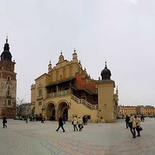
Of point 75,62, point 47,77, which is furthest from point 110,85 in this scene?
point 47,77

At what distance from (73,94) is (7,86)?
29506mm

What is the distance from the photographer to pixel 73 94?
130 ft

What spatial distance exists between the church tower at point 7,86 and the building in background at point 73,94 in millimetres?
16919

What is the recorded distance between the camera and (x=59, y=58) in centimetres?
4766

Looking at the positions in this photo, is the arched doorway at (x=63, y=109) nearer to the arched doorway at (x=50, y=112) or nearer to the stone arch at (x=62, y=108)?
the stone arch at (x=62, y=108)

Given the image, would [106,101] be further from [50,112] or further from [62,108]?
[50,112]

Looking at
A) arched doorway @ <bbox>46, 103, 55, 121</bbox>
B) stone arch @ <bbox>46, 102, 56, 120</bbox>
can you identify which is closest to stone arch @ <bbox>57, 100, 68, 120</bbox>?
stone arch @ <bbox>46, 102, 56, 120</bbox>

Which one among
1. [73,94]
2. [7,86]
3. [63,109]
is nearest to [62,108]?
[63,109]

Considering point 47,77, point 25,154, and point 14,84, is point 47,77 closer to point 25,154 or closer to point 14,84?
point 14,84

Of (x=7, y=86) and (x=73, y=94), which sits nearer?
(x=73, y=94)

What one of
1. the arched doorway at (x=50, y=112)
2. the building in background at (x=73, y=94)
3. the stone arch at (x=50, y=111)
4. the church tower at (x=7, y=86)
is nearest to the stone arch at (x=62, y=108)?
the building in background at (x=73, y=94)

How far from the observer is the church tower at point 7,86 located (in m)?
59.0

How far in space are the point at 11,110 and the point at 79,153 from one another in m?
55.4

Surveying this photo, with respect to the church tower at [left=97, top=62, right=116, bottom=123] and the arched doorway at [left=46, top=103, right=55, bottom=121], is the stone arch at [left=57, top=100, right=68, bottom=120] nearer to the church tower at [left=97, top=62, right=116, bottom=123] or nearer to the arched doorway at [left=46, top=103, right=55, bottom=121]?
the arched doorway at [left=46, top=103, right=55, bottom=121]
